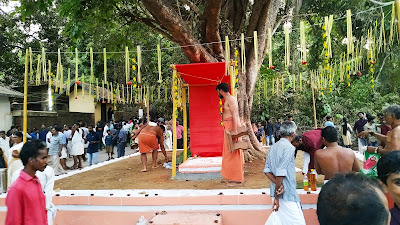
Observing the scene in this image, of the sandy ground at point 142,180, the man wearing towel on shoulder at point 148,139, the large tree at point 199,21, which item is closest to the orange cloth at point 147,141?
the man wearing towel on shoulder at point 148,139

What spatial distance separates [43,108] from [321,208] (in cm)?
2201

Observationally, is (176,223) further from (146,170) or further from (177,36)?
(177,36)

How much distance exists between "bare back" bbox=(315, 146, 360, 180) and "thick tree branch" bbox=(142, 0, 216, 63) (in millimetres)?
4200

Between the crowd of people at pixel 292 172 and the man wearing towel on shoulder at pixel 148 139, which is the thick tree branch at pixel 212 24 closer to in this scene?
the crowd of people at pixel 292 172

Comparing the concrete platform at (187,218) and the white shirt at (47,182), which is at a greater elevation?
the white shirt at (47,182)

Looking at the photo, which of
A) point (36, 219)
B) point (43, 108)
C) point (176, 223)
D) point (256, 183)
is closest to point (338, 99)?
point (256, 183)

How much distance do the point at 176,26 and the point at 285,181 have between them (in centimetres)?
453

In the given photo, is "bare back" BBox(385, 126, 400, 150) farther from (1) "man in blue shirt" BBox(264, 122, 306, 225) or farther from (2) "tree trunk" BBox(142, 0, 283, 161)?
(2) "tree trunk" BBox(142, 0, 283, 161)

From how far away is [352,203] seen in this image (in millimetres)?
1045

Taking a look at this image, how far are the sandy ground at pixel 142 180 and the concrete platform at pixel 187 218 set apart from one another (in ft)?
3.86

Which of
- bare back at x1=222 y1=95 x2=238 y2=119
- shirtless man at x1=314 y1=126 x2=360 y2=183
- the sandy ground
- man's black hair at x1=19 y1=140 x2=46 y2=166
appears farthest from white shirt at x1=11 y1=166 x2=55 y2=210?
shirtless man at x1=314 y1=126 x2=360 y2=183

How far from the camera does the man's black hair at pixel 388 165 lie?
71.8 inches

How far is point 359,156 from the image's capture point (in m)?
8.03

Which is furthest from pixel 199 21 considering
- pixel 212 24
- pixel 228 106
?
pixel 228 106
